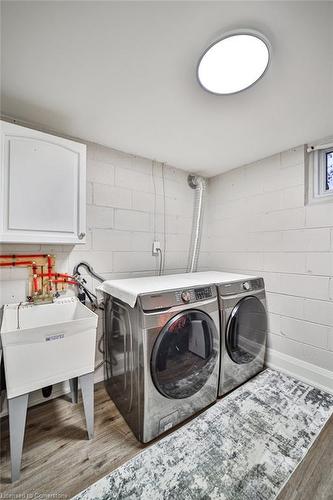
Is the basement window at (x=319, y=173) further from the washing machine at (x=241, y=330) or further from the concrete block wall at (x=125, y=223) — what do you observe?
the concrete block wall at (x=125, y=223)

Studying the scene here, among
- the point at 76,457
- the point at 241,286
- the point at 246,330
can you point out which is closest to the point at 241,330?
the point at 246,330

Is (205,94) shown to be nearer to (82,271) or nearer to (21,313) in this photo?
(82,271)

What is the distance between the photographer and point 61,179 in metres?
1.47

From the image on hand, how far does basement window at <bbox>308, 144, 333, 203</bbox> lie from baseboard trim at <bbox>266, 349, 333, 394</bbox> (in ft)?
4.84

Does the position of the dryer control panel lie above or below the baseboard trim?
above

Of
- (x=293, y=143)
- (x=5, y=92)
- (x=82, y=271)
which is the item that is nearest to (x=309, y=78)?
(x=293, y=143)

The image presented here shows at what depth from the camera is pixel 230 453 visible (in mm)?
1234

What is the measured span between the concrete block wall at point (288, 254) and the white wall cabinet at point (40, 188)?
1.74 meters

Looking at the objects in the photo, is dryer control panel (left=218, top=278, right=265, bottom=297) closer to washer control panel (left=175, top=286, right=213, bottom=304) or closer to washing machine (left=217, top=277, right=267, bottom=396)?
washing machine (left=217, top=277, right=267, bottom=396)

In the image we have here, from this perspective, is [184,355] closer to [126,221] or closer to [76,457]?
[76,457]

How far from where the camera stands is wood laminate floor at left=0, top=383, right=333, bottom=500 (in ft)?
3.48

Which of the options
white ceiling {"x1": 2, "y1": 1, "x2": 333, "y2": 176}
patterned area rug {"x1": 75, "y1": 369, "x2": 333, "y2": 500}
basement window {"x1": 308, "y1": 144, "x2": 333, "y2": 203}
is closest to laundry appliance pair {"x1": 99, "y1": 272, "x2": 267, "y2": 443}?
patterned area rug {"x1": 75, "y1": 369, "x2": 333, "y2": 500}

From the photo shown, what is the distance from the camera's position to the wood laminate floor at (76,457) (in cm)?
106

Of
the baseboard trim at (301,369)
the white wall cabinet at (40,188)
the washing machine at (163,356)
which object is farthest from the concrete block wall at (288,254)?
the white wall cabinet at (40,188)
